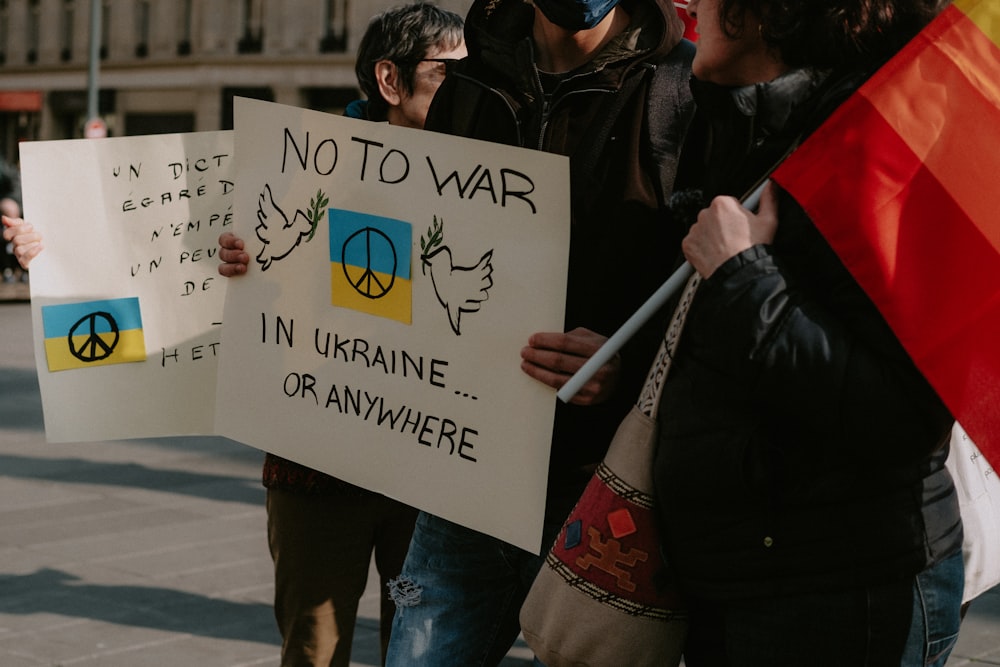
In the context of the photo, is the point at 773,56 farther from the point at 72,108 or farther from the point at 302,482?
the point at 72,108

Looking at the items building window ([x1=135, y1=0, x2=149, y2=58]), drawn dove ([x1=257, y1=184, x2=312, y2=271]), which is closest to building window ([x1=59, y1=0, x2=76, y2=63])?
building window ([x1=135, y1=0, x2=149, y2=58])

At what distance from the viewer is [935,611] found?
1685 millimetres

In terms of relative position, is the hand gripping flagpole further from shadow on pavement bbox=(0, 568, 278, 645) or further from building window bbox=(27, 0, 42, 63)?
building window bbox=(27, 0, 42, 63)

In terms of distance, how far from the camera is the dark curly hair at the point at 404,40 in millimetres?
2820

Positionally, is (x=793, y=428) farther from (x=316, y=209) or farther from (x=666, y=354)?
(x=316, y=209)

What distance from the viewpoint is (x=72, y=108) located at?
38688 millimetres

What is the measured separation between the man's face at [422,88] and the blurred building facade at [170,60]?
28.6 m

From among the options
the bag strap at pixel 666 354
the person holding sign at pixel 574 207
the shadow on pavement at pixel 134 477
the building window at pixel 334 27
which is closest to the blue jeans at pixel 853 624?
the bag strap at pixel 666 354

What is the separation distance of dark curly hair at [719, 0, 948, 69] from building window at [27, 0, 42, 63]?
136 ft

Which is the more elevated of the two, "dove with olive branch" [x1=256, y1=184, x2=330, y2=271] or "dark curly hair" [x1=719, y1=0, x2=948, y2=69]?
"dark curly hair" [x1=719, y1=0, x2=948, y2=69]

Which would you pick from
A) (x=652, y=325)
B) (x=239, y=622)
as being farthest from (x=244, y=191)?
(x=239, y=622)

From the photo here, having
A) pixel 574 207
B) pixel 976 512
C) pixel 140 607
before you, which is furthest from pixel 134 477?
pixel 976 512

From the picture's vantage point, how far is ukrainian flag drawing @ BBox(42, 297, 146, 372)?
9.75 feet

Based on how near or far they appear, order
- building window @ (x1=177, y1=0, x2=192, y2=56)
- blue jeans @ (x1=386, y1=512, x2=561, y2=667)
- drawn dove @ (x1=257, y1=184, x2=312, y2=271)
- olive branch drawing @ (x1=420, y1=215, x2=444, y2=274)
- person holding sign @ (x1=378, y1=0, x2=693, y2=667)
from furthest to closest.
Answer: building window @ (x1=177, y1=0, x2=192, y2=56) < drawn dove @ (x1=257, y1=184, x2=312, y2=271) < blue jeans @ (x1=386, y1=512, x2=561, y2=667) < olive branch drawing @ (x1=420, y1=215, x2=444, y2=274) < person holding sign @ (x1=378, y1=0, x2=693, y2=667)
